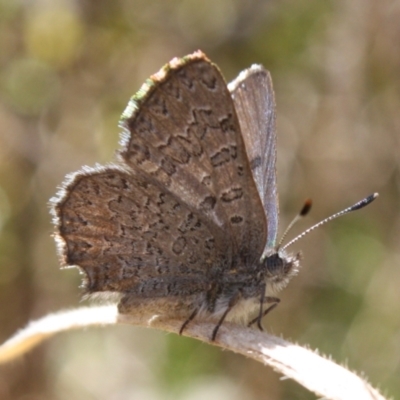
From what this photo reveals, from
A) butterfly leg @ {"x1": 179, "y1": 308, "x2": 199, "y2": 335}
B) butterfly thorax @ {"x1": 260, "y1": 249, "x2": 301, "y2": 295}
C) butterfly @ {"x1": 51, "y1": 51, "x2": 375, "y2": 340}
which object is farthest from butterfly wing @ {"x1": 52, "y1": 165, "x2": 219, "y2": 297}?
butterfly thorax @ {"x1": 260, "y1": 249, "x2": 301, "y2": 295}

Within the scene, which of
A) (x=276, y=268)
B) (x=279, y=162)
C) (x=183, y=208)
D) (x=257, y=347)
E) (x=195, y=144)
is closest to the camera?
(x=257, y=347)

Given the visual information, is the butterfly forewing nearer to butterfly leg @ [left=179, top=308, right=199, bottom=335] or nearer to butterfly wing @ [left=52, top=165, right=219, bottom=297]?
butterfly wing @ [left=52, top=165, right=219, bottom=297]

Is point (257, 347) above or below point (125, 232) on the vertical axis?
below

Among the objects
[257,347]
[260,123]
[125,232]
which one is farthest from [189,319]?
[260,123]

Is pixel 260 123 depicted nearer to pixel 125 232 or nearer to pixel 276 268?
pixel 276 268

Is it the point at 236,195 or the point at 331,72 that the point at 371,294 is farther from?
the point at 236,195

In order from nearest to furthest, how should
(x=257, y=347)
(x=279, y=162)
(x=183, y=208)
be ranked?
(x=257, y=347), (x=183, y=208), (x=279, y=162)

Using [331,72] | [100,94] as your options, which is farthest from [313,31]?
[100,94]
